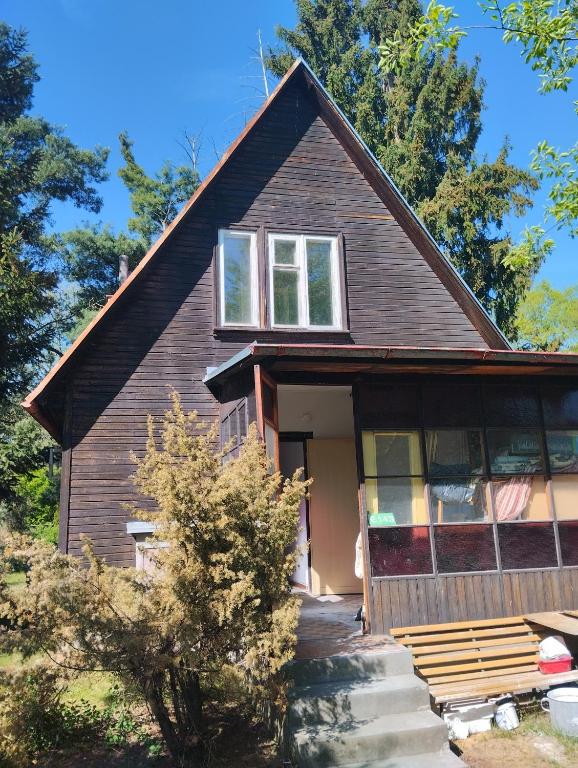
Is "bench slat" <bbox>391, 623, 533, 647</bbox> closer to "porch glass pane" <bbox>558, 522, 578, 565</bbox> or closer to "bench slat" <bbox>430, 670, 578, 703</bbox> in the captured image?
"bench slat" <bbox>430, 670, 578, 703</bbox>

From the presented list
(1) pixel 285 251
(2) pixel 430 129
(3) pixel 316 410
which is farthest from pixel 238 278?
(2) pixel 430 129

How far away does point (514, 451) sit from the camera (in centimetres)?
788

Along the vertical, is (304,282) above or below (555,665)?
above

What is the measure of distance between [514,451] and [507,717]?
3.07m

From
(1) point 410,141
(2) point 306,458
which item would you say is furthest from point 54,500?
(1) point 410,141

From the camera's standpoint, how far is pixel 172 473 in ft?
15.6

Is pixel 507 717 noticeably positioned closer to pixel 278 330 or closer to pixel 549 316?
pixel 278 330

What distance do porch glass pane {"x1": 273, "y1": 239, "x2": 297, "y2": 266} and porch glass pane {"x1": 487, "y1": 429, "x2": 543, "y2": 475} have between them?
4634 millimetres

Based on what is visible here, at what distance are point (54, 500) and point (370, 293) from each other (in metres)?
19.1

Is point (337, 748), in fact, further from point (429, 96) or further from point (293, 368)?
point (429, 96)

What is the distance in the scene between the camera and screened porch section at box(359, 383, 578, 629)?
23.9ft

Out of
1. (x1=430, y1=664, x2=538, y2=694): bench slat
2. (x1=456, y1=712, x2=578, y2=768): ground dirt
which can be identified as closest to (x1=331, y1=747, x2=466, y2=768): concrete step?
(x1=456, y1=712, x2=578, y2=768): ground dirt

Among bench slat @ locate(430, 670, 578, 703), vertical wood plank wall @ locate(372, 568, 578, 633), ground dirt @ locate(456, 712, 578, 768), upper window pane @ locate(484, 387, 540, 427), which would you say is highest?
upper window pane @ locate(484, 387, 540, 427)

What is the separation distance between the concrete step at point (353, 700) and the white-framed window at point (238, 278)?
584 centimetres
